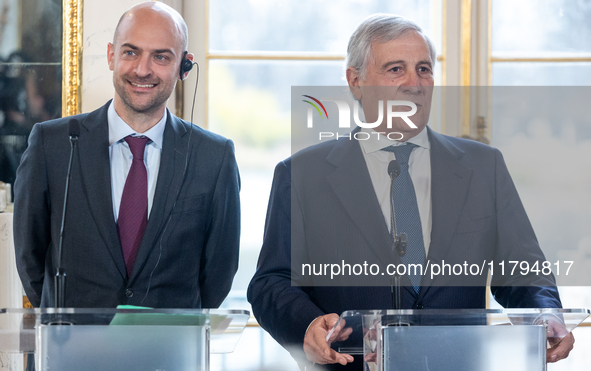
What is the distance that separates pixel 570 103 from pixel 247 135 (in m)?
1.79

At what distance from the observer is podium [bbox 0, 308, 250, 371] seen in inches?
46.4

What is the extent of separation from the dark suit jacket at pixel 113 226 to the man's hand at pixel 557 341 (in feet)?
3.68

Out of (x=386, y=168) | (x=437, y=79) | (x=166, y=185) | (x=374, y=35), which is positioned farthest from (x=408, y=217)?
(x=437, y=79)

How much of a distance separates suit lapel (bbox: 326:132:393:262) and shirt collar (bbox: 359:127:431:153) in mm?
30

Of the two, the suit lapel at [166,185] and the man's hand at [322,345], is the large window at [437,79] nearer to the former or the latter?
the suit lapel at [166,185]

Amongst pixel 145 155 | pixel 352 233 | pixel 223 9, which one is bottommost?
pixel 352 233

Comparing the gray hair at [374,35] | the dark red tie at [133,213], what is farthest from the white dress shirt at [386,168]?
the dark red tie at [133,213]

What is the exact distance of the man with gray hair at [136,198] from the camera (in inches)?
75.7

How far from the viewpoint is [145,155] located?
2051mm

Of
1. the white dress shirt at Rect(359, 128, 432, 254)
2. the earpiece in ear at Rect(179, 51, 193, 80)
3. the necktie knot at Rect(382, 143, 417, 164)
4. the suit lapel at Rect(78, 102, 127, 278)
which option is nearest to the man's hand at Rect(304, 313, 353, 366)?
the white dress shirt at Rect(359, 128, 432, 254)

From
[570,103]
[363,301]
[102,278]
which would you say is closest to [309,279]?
[363,301]

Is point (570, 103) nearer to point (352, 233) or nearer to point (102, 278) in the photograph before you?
point (352, 233)

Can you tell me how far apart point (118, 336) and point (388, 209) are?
0.85 m

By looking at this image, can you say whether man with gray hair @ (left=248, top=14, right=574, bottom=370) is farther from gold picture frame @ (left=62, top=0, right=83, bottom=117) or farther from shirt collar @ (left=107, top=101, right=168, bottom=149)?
gold picture frame @ (left=62, top=0, right=83, bottom=117)
